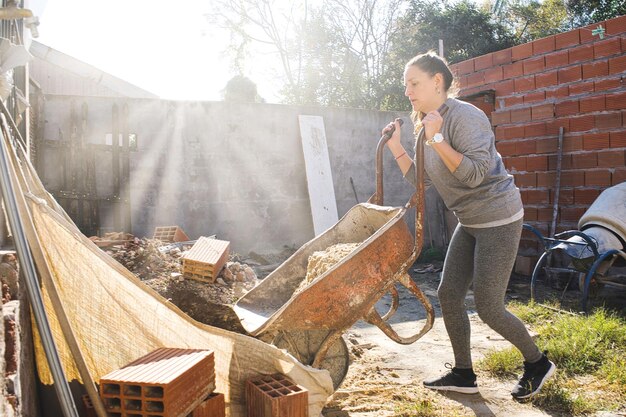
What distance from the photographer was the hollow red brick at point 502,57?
6723 mm

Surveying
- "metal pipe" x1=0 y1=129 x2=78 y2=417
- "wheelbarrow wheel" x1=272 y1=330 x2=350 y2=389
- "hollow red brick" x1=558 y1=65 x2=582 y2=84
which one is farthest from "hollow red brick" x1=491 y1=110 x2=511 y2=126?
"metal pipe" x1=0 y1=129 x2=78 y2=417

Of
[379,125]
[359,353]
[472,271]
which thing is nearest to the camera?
[472,271]

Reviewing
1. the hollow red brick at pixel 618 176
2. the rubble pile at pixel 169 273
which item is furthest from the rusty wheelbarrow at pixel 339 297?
the hollow red brick at pixel 618 176

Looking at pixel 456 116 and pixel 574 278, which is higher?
pixel 456 116

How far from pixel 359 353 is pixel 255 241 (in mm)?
4596

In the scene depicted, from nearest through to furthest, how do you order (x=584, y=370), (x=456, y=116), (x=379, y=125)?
1. (x=456, y=116)
2. (x=584, y=370)
3. (x=379, y=125)

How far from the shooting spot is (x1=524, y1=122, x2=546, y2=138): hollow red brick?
20.7 feet

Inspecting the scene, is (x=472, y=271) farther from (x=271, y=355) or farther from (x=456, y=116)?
(x=271, y=355)

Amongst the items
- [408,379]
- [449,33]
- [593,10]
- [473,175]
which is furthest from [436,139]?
[593,10]

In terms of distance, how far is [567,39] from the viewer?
19.9ft

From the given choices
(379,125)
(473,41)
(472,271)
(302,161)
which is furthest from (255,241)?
(473,41)

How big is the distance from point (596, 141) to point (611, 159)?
27 cm

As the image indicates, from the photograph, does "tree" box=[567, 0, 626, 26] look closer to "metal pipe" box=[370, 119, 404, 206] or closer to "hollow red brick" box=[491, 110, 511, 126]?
"hollow red brick" box=[491, 110, 511, 126]

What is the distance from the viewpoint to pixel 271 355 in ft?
7.24
